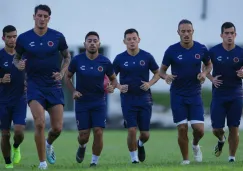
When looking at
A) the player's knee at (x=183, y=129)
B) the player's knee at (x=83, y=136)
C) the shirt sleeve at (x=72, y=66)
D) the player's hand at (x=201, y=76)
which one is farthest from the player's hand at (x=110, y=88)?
the player's hand at (x=201, y=76)

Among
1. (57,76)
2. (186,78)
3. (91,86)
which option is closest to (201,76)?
(186,78)

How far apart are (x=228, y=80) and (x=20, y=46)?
12.8 ft

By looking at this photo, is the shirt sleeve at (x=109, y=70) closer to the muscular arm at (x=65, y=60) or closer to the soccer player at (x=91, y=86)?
the soccer player at (x=91, y=86)

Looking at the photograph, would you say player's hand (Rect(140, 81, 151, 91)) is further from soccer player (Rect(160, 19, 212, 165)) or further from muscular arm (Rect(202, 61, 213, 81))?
muscular arm (Rect(202, 61, 213, 81))

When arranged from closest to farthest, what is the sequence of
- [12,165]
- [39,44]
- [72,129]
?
[39,44]
[12,165]
[72,129]

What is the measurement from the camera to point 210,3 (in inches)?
1459

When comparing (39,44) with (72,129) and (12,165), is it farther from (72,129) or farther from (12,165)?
(72,129)

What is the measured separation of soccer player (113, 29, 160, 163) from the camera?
19625mm

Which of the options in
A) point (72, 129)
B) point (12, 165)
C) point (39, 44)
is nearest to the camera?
point (39, 44)

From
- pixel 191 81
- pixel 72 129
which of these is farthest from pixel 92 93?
pixel 72 129

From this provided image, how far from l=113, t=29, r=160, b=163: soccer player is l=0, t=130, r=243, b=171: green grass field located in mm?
665

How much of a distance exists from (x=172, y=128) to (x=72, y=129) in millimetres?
3446

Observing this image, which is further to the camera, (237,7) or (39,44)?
(237,7)

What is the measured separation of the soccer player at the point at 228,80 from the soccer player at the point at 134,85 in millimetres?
1200
